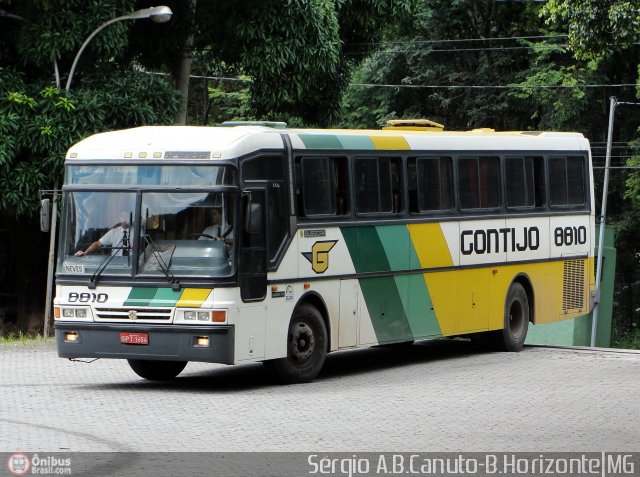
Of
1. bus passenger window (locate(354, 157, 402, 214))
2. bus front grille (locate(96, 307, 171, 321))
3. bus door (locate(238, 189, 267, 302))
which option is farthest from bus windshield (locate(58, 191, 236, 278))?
bus passenger window (locate(354, 157, 402, 214))

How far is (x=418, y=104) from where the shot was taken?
4856 cm

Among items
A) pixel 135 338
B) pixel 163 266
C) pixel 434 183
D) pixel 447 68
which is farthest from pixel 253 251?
pixel 447 68

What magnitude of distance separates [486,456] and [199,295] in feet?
17.5

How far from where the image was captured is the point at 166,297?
16047mm

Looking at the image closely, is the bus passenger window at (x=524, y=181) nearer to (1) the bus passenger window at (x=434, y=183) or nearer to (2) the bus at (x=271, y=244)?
(2) the bus at (x=271, y=244)

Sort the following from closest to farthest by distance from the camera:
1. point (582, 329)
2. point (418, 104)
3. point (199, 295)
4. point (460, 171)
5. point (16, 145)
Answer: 1. point (199, 295)
2. point (460, 171)
3. point (16, 145)
4. point (582, 329)
5. point (418, 104)

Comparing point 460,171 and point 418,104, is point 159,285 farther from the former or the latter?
point 418,104

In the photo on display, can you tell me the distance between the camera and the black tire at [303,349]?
1709cm

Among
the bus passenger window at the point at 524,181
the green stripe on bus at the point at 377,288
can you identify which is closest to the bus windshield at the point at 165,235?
the green stripe on bus at the point at 377,288

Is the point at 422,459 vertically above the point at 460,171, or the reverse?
the point at 460,171

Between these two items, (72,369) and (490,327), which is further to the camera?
(490,327)

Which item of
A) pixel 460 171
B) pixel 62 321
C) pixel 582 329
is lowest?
pixel 582 329

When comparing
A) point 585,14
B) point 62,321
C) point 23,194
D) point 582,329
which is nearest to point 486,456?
point 62,321

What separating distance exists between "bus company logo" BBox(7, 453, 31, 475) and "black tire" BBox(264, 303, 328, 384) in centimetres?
609
